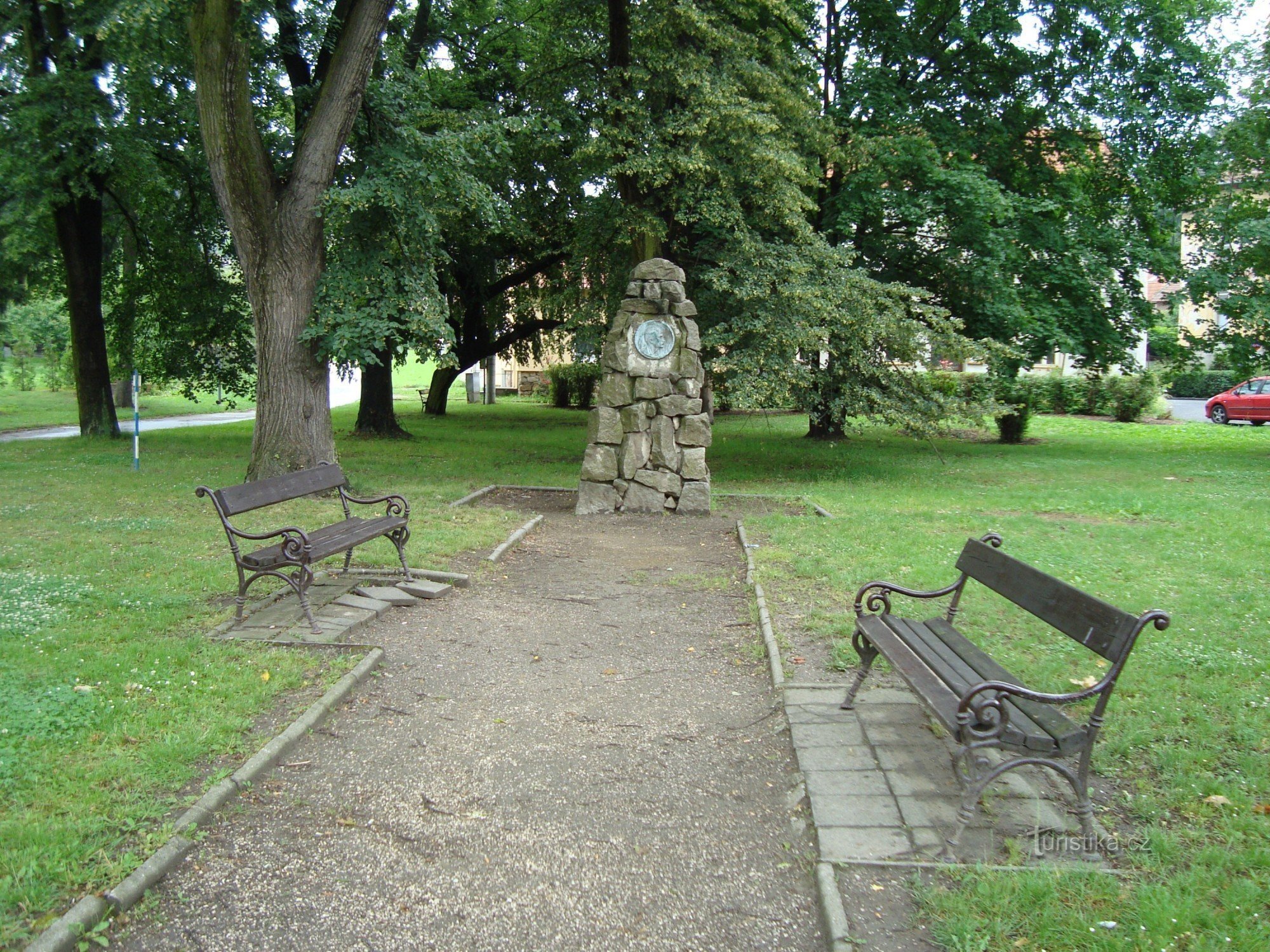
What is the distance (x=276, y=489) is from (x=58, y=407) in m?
24.5

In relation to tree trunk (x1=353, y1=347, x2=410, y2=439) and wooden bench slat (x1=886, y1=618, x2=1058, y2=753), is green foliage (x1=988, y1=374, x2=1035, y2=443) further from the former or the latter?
wooden bench slat (x1=886, y1=618, x2=1058, y2=753)

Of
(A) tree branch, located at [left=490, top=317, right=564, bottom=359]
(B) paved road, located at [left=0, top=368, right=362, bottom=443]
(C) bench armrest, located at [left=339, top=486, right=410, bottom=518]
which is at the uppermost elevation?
(A) tree branch, located at [left=490, top=317, right=564, bottom=359]

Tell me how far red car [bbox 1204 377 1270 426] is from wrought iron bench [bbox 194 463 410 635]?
25939 mm

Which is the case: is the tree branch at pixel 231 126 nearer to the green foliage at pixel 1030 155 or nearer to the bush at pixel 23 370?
the green foliage at pixel 1030 155

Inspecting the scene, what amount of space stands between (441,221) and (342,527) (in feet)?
27.7

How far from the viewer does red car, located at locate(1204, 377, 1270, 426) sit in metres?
25.8

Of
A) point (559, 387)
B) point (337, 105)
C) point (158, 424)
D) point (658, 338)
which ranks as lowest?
point (158, 424)

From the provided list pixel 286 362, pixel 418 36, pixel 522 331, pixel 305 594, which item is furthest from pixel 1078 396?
pixel 305 594

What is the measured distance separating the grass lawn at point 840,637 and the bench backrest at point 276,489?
2.58ft

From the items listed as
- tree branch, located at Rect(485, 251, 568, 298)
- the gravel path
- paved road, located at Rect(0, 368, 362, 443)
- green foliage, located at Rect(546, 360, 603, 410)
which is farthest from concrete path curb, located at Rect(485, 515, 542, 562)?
green foliage, located at Rect(546, 360, 603, 410)

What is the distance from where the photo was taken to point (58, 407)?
87.7 ft

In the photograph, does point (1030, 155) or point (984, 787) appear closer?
point (984, 787)

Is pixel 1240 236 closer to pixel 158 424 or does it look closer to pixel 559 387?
pixel 559 387

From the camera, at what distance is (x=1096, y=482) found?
13.7 metres
